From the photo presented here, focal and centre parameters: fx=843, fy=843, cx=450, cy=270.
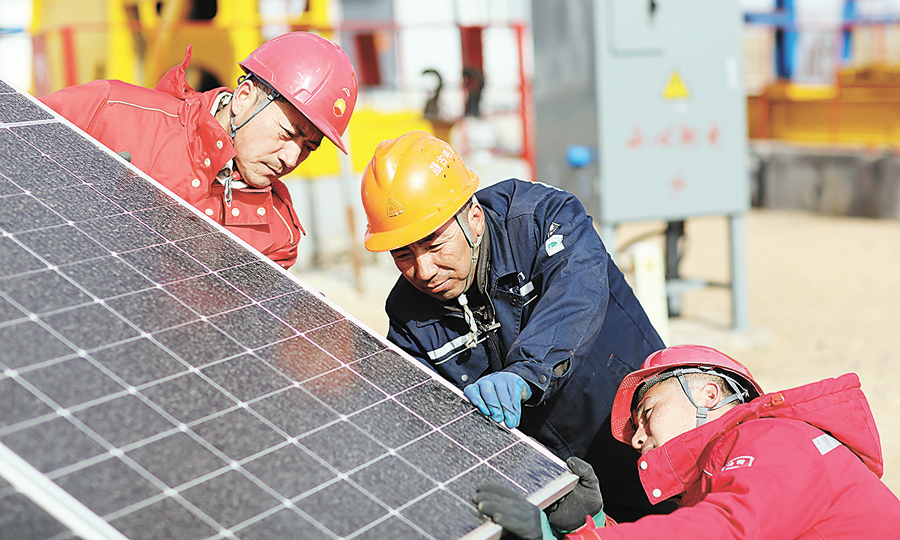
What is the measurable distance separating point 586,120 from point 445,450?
5.36 m

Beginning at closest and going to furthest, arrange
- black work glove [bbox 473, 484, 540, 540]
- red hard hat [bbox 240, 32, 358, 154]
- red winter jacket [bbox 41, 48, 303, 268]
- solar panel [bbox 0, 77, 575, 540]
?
solar panel [bbox 0, 77, 575, 540], black work glove [bbox 473, 484, 540, 540], red winter jacket [bbox 41, 48, 303, 268], red hard hat [bbox 240, 32, 358, 154]

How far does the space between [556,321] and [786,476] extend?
0.78 metres

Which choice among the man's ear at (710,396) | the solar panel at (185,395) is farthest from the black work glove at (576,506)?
the man's ear at (710,396)

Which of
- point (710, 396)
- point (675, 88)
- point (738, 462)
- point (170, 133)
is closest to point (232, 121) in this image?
point (170, 133)

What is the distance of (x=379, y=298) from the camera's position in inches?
342

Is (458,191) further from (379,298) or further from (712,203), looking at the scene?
(379,298)

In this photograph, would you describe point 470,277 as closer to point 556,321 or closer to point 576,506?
point 556,321

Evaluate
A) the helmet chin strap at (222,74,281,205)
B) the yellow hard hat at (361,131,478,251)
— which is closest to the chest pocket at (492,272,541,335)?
the yellow hard hat at (361,131,478,251)

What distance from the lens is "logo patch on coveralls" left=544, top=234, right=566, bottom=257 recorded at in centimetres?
274

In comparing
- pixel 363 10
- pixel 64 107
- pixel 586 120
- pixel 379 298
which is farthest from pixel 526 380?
pixel 363 10

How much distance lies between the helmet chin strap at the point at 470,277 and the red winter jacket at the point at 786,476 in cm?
80

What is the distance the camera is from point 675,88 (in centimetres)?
686

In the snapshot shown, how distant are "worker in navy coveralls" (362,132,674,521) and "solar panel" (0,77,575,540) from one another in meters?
0.35

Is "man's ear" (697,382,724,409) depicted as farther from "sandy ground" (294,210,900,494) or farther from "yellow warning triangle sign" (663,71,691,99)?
"yellow warning triangle sign" (663,71,691,99)
